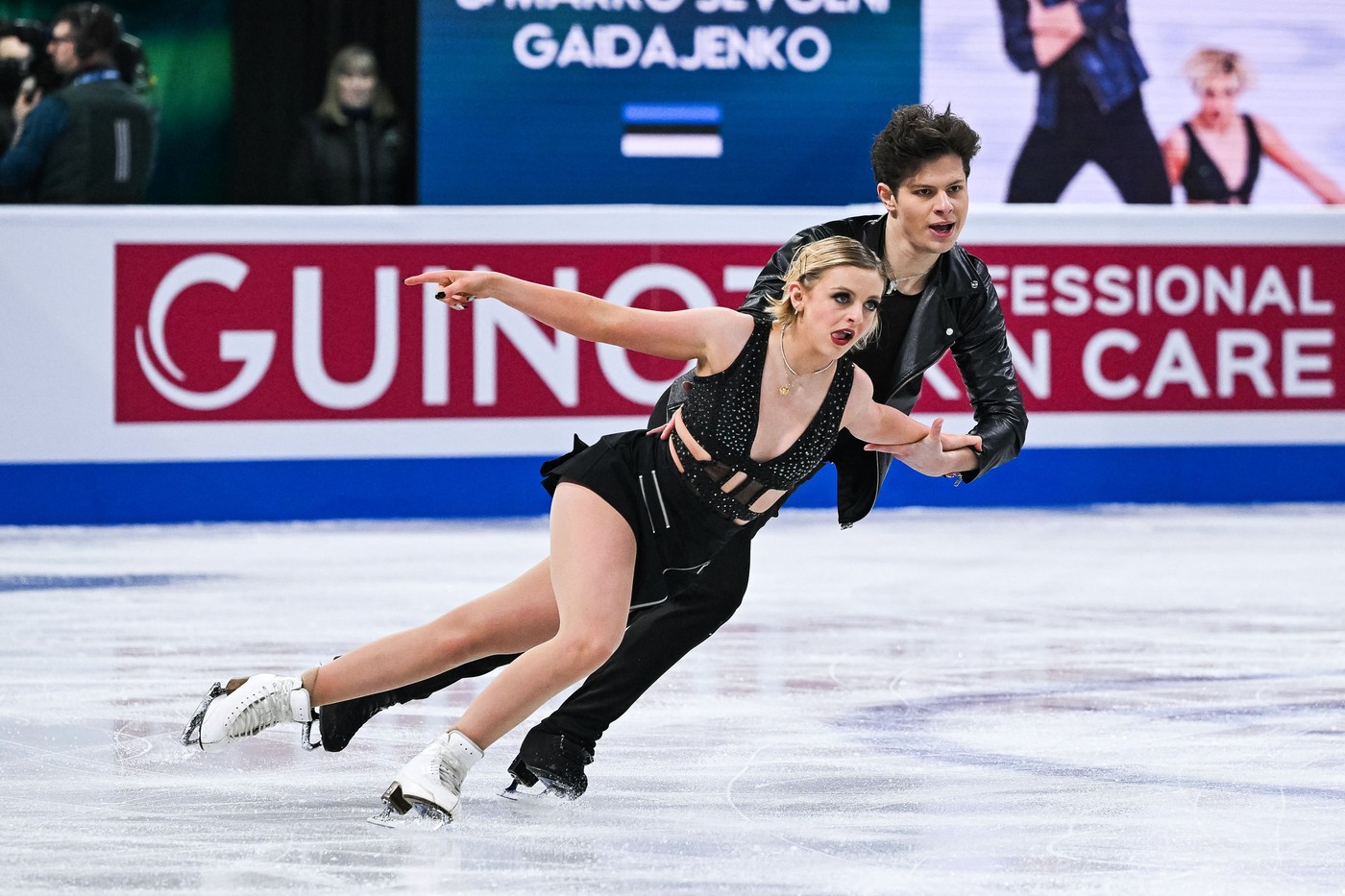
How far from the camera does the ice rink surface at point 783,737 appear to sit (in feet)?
8.68

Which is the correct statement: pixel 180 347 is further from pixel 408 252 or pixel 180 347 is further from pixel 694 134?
pixel 694 134

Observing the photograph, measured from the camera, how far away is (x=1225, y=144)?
9016 millimetres

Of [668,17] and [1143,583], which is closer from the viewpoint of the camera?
[1143,583]

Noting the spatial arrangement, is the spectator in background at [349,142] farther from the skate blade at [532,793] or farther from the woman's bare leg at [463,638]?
the skate blade at [532,793]

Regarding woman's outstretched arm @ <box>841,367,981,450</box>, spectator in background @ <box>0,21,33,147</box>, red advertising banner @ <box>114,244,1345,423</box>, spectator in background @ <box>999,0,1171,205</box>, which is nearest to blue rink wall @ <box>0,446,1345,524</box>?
red advertising banner @ <box>114,244,1345,423</box>

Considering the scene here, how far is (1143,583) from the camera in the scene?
→ 5.43 metres

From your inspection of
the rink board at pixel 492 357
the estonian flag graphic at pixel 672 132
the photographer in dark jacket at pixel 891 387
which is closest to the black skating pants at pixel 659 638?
the photographer in dark jacket at pixel 891 387

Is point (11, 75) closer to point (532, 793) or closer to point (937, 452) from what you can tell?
point (532, 793)

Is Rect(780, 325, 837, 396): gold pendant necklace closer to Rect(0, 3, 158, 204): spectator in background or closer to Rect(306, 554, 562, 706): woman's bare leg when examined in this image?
Rect(306, 554, 562, 706): woman's bare leg

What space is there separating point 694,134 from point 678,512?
208 inches

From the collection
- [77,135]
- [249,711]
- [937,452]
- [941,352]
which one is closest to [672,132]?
[77,135]

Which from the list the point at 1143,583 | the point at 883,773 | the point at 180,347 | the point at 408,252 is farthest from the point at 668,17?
the point at 883,773

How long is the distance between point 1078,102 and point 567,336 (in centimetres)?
312

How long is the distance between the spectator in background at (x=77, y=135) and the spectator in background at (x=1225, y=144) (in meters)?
4.95
